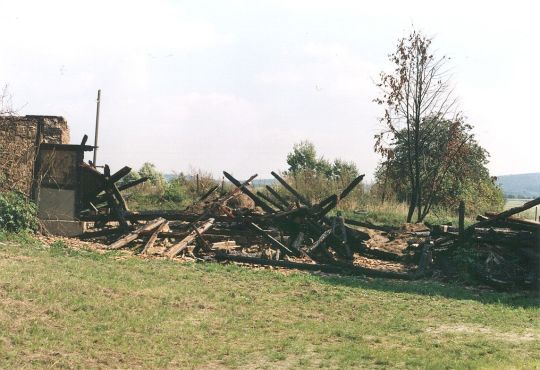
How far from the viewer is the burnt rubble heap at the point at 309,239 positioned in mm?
15000

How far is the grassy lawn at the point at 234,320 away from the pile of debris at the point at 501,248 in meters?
1.29

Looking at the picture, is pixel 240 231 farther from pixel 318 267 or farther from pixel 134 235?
pixel 318 267

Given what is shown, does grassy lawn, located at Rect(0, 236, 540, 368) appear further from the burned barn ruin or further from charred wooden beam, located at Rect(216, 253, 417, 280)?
the burned barn ruin

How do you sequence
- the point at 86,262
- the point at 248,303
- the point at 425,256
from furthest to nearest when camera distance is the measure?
the point at 425,256 → the point at 86,262 → the point at 248,303

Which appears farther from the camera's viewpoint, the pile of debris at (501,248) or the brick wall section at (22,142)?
the brick wall section at (22,142)

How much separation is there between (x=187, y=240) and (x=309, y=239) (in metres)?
3.91

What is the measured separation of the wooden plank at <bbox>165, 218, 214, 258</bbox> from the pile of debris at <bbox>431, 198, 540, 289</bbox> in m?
6.23

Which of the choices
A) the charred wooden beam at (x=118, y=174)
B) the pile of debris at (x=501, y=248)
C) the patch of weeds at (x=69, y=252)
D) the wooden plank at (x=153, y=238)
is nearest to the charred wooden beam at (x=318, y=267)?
the pile of debris at (x=501, y=248)

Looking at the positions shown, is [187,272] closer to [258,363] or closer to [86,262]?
[86,262]

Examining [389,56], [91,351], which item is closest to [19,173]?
[91,351]

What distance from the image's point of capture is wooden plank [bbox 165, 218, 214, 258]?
50.8ft

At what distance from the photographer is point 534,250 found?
1471cm

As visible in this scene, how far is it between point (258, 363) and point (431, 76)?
22.7m

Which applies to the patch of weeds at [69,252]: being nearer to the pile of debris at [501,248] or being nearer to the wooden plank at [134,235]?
the wooden plank at [134,235]
